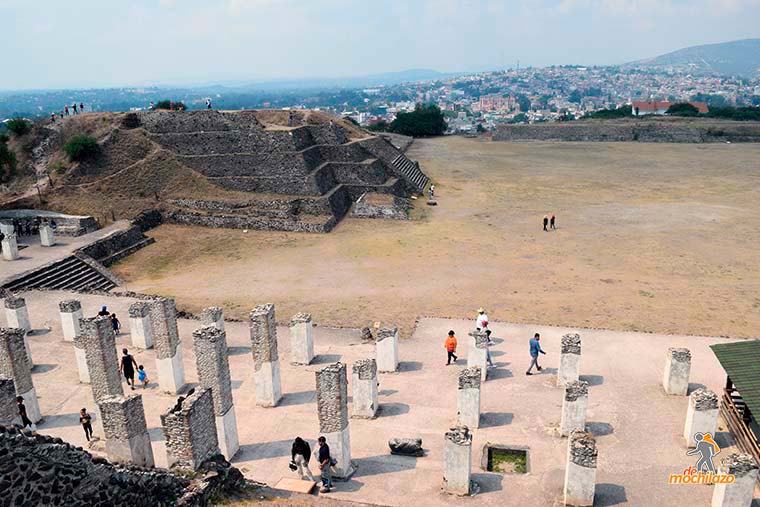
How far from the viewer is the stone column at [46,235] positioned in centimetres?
2494

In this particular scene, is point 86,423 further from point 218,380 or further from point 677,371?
point 677,371

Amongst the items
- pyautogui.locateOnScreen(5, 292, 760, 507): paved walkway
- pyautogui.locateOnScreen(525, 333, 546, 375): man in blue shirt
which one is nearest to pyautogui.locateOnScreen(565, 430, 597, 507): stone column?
pyautogui.locateOnScreen(5, 292, 760, 507): paved walkway

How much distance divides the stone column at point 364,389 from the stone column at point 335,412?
1844 mm

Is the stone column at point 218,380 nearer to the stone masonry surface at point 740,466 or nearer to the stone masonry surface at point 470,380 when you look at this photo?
the stone masonry surface at point 470,380

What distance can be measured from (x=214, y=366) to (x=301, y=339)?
426cm

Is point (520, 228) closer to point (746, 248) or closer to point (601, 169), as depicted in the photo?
point (746, 248)

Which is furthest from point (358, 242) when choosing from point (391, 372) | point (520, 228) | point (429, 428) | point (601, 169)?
point (601, 169)

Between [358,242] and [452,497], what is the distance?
18907 millimetres

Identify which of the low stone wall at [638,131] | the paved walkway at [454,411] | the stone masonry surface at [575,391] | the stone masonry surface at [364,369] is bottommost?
the paved walkway at [454,411]

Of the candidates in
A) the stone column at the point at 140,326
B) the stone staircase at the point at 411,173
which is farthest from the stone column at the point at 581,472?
the stone staircase at the point at 411,173

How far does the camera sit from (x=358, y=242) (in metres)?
28.1

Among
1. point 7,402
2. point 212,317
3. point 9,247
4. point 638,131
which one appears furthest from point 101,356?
point 638,131

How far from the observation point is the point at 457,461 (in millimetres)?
10023

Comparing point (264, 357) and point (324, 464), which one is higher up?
point (264, 357)
